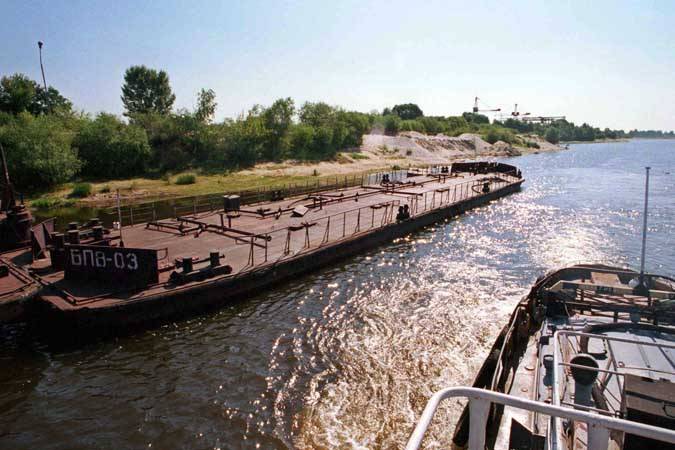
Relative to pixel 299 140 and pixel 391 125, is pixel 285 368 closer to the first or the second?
pixel 299 140

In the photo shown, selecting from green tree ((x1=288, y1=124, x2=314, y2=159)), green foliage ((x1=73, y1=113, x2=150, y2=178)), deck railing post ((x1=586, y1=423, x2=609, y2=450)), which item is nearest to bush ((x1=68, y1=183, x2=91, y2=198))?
green foliage ((x1=73, y1=113, x2=150, y2=178))

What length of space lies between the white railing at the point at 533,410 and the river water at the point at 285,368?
21.5 feet

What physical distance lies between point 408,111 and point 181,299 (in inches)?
7451

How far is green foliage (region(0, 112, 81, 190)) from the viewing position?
46406mm

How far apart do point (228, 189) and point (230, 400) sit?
43808mm

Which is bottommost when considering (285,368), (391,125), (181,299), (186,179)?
(285,368)

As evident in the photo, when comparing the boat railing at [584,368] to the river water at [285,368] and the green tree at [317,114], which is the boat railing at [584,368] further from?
the green tree at [317,114]

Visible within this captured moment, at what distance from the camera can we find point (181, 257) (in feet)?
59.4

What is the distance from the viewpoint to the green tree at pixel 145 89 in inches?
4294

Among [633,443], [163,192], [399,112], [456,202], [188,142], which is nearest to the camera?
[633,443]

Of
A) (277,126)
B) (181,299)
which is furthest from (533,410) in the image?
(277,126)

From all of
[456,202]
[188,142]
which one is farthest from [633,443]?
[188,142]

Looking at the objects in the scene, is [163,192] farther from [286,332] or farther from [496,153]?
[496,153]

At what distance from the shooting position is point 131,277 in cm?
1476
